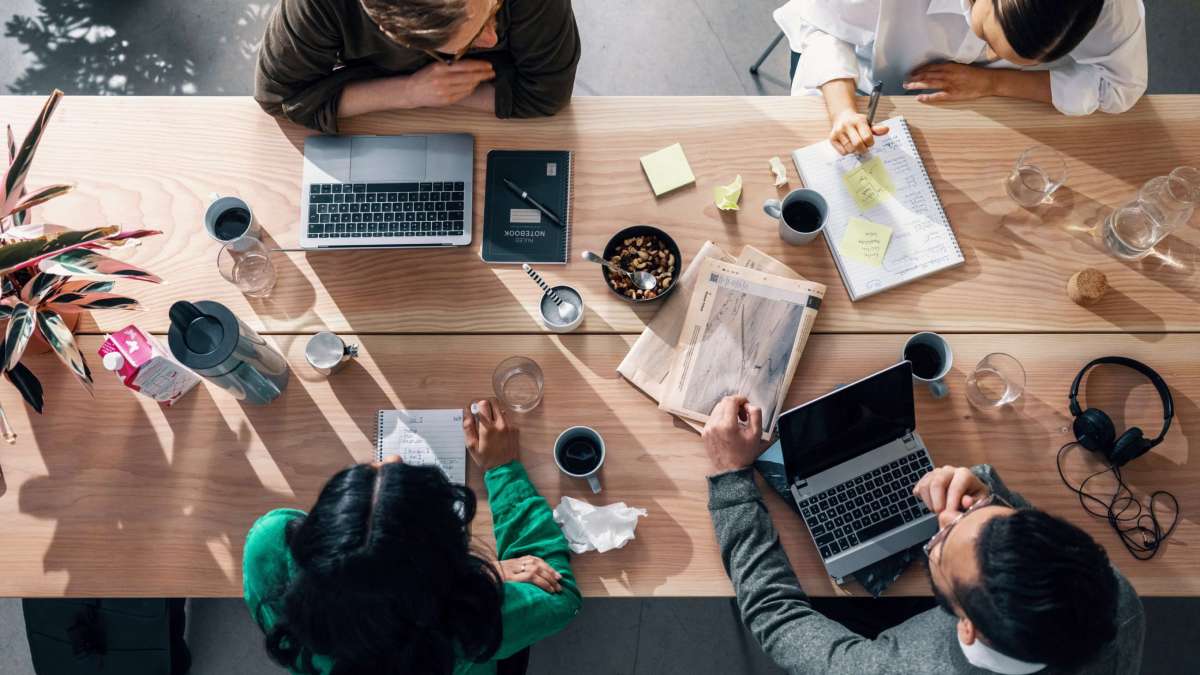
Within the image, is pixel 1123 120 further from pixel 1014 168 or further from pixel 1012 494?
pixel 1012 494

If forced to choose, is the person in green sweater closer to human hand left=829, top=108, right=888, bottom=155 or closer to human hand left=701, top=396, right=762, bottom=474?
human hand left=701, top=396, right=762, bottom=474

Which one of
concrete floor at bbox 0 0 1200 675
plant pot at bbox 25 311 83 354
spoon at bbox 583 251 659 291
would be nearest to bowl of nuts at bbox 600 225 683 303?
spoon at bbox 583 251 659 291

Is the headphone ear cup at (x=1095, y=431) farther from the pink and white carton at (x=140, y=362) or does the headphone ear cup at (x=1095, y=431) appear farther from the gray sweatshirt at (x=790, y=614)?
the pink and white carton at (x=140, y=362)

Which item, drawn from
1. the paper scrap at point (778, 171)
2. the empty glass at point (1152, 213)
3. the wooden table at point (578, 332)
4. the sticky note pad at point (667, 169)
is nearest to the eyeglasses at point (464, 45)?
the wooden table at point (578, 332)

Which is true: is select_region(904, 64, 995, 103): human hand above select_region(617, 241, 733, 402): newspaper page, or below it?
above

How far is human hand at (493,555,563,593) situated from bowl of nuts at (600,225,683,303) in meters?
0.52

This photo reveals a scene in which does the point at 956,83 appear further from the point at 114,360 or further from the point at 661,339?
the point at 114,360

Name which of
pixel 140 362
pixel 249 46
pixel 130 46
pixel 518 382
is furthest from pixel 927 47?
pixel 130 46

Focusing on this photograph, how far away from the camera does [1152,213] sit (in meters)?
1.38

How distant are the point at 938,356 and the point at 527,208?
856mm

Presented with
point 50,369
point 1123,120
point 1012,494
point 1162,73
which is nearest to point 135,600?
point 50,369

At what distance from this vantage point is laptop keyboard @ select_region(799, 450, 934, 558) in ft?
4.21

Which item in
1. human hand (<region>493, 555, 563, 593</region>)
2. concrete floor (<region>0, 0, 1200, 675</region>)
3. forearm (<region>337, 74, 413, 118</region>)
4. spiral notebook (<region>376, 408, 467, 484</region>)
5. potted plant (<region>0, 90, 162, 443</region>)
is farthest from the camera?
concrete floor (<region>0, 0, 1200, 675</region>)

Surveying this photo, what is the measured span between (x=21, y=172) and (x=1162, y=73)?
326 centimetres
